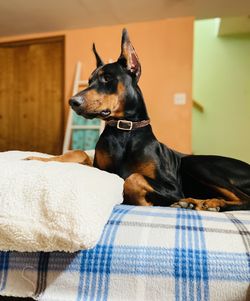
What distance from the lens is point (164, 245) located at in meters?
0.48

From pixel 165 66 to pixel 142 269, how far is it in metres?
2.89

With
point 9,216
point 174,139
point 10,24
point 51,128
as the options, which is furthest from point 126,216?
point 10,24

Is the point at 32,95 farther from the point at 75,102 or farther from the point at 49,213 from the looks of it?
the point at 49,213

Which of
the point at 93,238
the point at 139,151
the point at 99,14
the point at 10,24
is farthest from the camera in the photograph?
the point at 10,24

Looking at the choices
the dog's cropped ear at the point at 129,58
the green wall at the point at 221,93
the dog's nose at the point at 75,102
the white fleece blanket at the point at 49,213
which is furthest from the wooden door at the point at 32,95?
the white fleece blanket at the point at 49,213

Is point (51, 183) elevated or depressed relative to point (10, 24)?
depressed

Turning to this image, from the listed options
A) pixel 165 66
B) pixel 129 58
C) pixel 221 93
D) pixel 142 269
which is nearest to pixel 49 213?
pixel 142 269

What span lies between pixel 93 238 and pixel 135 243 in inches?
3.3

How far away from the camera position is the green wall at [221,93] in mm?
3783

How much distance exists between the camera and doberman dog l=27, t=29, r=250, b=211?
94cm

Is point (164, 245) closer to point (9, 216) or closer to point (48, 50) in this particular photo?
point (9, 216)

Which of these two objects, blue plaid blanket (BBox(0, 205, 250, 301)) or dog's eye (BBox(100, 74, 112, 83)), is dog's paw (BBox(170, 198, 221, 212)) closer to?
blue plaid blanket (BBox(0, 205, 250, 301))

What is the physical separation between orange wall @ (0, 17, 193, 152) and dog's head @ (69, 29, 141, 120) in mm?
1983

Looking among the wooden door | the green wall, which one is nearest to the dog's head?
the wooden door
